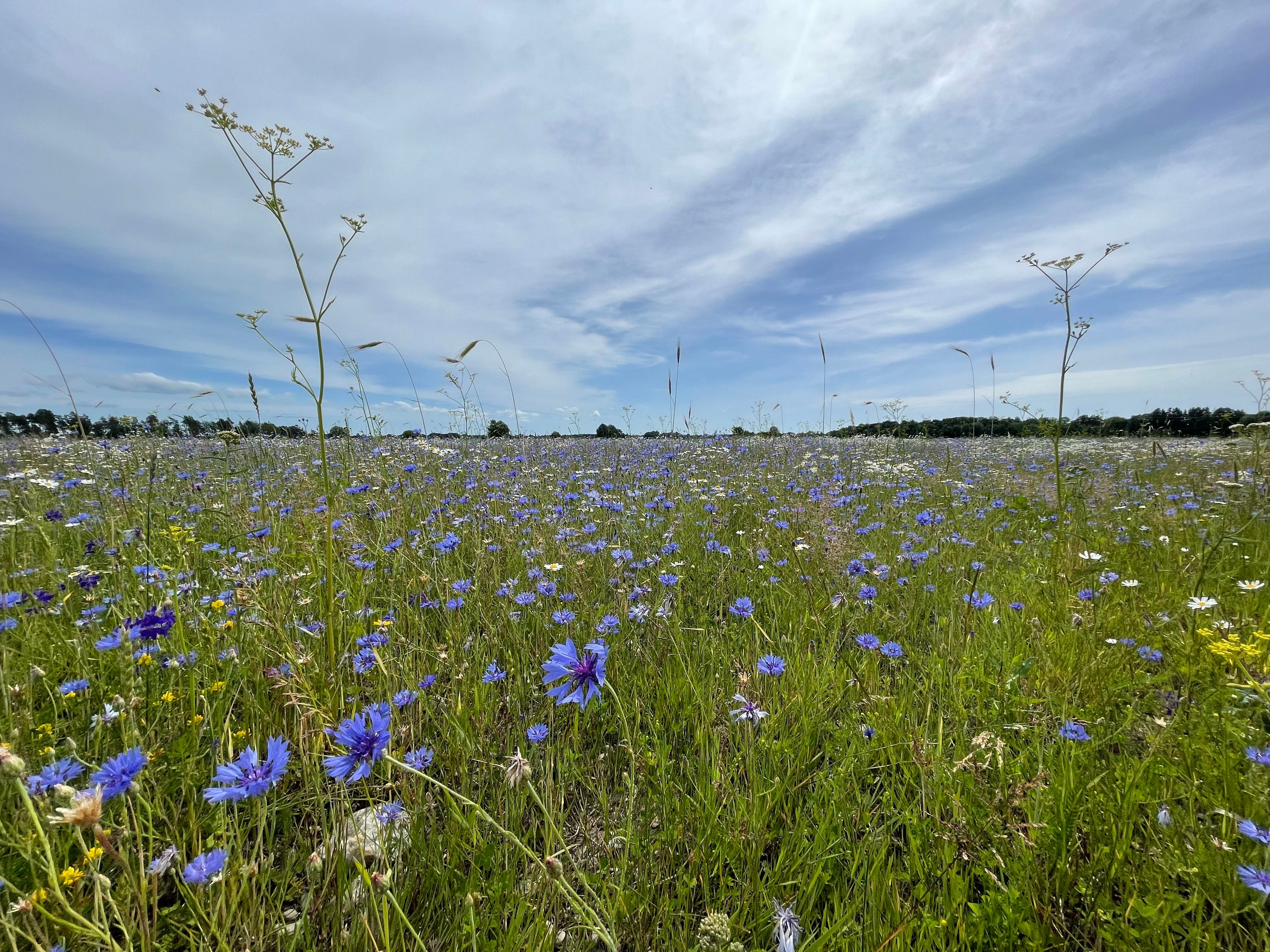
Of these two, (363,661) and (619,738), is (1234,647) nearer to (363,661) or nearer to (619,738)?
(619,738)

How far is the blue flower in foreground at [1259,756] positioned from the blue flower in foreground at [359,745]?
184cm

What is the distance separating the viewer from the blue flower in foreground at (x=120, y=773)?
0.96 metres

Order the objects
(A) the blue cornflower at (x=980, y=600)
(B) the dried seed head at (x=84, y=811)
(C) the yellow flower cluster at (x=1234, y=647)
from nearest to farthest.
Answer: (B) the dried seed head at (x=84, y=811)
(C) the yellow flower cluster at (x=1234, y=647)
(A) the blue cornflower at (x=980, y=600)

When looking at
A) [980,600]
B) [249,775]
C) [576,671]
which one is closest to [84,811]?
[249,775]

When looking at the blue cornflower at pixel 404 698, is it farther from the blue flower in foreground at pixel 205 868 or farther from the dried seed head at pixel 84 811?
the dried seed head at pixel 84 811

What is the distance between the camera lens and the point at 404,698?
172 cm

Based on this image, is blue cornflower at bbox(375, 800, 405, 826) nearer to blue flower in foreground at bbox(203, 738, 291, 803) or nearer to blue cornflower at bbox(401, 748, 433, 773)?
blue cornflower at bbox(401, 748, 433, 773)

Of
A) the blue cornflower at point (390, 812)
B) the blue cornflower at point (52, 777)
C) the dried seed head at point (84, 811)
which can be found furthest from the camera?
the blue cornflower at point (390, 812)

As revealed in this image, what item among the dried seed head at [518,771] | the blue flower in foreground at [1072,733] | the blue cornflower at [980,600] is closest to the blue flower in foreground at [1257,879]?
the blue flower in foreground at [1072,733]

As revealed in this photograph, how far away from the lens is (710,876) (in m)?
1.33

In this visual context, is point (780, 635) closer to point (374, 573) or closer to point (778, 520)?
point (778, 520)

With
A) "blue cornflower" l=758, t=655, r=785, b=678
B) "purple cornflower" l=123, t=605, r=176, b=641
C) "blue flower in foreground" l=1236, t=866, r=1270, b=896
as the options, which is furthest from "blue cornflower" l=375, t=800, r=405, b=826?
"blue flower in foreground" l=1236, t=866, r=1270, b=896

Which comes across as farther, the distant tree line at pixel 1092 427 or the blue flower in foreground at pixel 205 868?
the distant tree line at pixel 1092 427

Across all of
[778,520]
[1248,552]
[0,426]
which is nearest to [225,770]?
[778,520]
